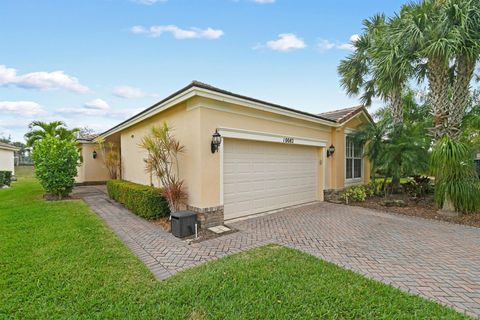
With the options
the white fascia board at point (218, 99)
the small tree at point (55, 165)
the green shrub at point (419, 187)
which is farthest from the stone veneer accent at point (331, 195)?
the small tree at point (55, 165)

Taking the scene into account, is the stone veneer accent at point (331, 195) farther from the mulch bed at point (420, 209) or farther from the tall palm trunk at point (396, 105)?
the tall palm trunk at point (396, 105)

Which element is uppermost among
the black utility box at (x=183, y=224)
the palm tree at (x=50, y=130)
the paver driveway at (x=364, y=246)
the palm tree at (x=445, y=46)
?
the palm tree at (x=445, y=46)

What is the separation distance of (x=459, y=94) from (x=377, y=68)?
2.69 meters

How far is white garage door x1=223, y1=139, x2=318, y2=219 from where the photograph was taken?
7320mm

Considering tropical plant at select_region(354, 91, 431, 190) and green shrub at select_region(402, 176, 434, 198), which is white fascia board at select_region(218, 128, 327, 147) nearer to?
tropical plant at select_region(354, 91, 431, 190)

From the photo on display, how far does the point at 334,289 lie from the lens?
3346 millimetres

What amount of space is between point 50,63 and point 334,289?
49.6 feet

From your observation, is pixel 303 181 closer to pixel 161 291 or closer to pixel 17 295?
pixel 161 291

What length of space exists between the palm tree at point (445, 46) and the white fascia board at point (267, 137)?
4200mm

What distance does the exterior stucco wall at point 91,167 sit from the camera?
1716 centimetres

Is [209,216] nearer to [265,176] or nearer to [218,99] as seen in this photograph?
[265,176]

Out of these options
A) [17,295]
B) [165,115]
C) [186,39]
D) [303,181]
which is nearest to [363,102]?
[303,181]

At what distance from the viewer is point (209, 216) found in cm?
654

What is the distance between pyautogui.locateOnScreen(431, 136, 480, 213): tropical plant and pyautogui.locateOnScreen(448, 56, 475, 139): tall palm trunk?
0.80 meters
